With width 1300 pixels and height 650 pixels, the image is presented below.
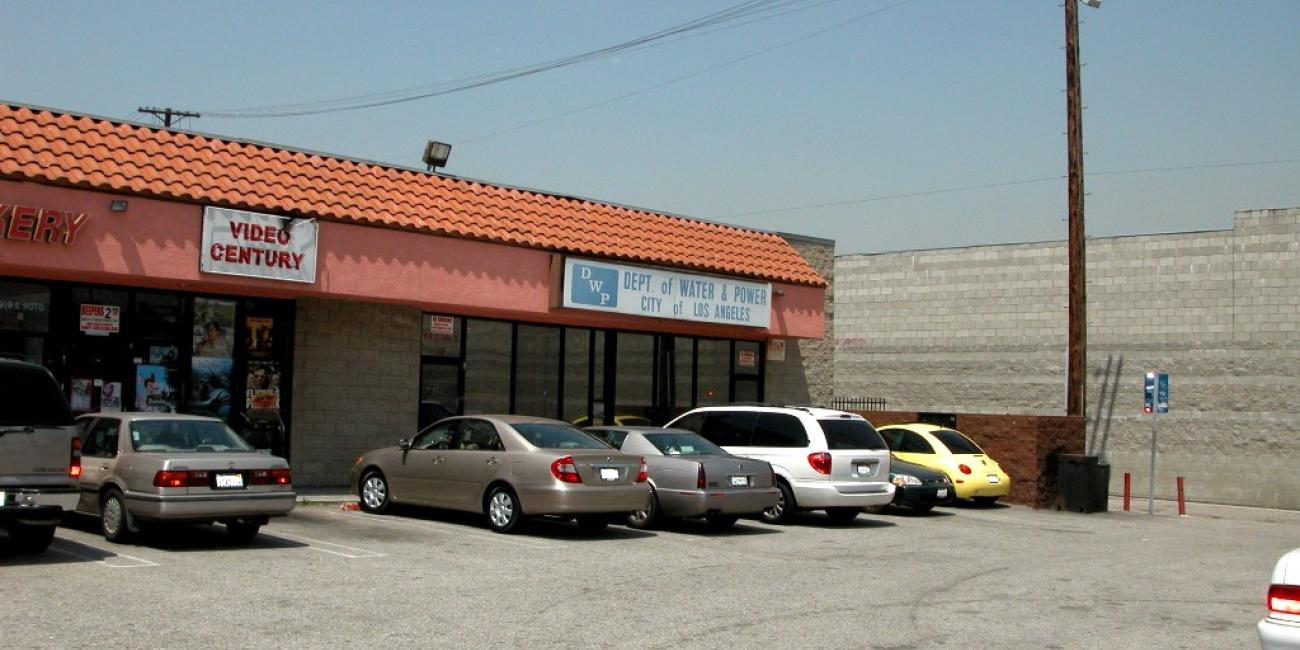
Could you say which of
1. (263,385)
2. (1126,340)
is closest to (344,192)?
(263,385)

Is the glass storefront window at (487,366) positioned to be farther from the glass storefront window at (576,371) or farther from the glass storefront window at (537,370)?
the glass storefront window at (576,371)

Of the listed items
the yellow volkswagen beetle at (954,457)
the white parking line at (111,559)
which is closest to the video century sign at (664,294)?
the yellow volkswagen beetle at (954,457)

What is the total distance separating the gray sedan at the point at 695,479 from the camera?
16.8 m

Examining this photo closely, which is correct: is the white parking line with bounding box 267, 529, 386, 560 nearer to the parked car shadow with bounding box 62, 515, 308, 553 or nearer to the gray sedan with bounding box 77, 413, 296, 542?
the parked car shadow with bounding box 62, 515, 308, 553

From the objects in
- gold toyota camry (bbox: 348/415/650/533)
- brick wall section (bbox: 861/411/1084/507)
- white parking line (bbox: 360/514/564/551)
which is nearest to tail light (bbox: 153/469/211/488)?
white parking line (bbox: 360/514/564/551)

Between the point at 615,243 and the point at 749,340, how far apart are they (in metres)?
5.66

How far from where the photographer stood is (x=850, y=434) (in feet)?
63.0

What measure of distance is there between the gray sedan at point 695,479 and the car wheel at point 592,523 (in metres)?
0.41

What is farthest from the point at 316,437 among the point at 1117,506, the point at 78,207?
the point at 1117,506

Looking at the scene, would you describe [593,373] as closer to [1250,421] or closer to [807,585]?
[807,585]

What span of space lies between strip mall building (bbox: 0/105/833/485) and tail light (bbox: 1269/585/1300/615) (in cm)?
1430

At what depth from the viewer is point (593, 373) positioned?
25500mm

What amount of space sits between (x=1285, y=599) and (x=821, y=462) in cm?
1171

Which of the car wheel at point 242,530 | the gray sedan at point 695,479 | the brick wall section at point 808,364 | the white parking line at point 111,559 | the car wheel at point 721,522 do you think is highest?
the brick wall section at point 808,364
